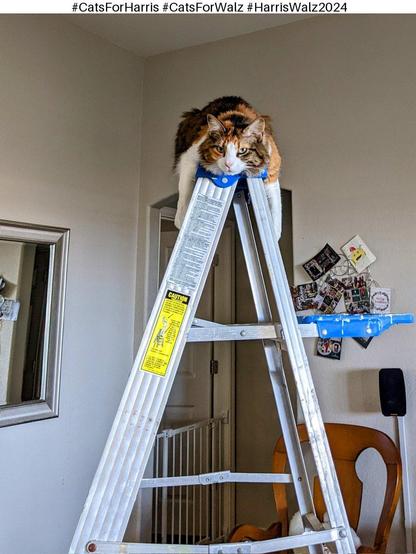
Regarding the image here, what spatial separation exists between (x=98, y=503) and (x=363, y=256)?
163 cm

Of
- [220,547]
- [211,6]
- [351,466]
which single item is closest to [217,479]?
[220,547]

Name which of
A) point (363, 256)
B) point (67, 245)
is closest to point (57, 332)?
point (67, 245)

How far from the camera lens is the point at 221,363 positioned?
2.94 metres

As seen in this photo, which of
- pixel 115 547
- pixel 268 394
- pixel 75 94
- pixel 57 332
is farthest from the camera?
pixel 268 394

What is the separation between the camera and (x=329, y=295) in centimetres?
212

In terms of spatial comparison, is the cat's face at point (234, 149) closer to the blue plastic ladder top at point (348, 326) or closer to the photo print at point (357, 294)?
the blue plastic ladder top at point (348, 326)

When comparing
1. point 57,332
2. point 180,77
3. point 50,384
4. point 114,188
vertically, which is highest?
point 180,77

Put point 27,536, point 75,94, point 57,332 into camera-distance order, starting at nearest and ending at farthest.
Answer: point 27,536 < point 57,332 < point 75,94

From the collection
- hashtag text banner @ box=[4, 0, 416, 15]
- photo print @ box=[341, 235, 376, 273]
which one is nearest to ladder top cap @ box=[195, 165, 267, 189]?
hashtag text banner @ box=[4, 0, 416, 15]

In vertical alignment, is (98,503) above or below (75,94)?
below

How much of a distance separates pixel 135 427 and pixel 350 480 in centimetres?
134

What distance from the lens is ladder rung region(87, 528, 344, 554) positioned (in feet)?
2.83

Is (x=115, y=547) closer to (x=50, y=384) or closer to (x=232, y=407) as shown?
(x=50, y=384)

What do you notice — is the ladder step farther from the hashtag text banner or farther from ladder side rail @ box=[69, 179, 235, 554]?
the hashtag text banner
